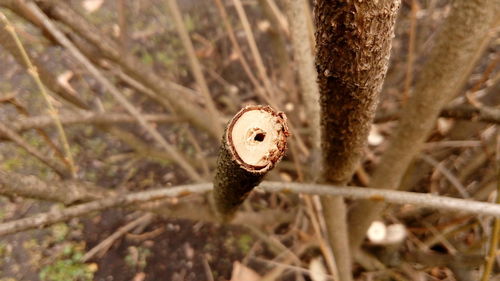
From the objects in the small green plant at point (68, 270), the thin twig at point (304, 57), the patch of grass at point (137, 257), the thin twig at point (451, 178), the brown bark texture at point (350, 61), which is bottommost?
the small green plant at point (68, 270)

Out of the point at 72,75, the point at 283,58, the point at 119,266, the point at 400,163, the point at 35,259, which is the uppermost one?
the point at 283,58

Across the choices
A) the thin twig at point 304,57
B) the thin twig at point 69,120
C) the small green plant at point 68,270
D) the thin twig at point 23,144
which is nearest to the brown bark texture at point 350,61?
the thin twig at point 304,57

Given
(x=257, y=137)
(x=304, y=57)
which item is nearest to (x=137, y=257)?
(x=304, y=57)

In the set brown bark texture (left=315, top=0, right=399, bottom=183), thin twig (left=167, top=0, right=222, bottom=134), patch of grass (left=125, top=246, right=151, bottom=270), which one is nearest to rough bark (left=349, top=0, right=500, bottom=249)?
brown bark texture (left=315, top=0, right=399, bottom=183)

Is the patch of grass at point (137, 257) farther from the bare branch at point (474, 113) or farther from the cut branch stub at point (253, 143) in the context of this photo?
the bare branch at point (474, 113)

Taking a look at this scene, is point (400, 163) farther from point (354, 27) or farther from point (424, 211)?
point (354, 27)

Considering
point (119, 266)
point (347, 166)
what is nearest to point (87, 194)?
point (347, 166)

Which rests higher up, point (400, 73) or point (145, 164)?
point (400, 73)

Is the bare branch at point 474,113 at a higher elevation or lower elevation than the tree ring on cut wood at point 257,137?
higher
